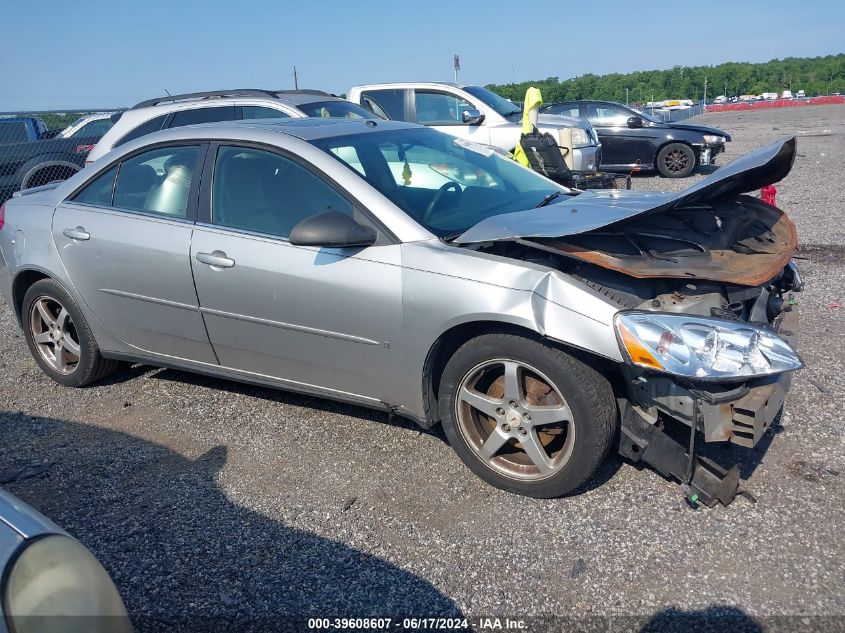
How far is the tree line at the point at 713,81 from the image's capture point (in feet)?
235

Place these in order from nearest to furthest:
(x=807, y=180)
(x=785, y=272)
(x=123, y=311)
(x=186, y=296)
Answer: (x=785, y=272), (x=186, y=296), (x=123, y=311), (x=807, y=180)

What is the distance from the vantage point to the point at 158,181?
14.6ft

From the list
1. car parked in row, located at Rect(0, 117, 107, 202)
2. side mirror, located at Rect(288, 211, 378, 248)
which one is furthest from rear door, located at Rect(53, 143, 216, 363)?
car parked in row, located at Rect(0, 117, 107, 202)

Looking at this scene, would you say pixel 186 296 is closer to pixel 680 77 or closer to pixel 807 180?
pixel 807 180

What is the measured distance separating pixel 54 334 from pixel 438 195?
9.27ft

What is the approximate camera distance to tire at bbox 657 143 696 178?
48.7 ft

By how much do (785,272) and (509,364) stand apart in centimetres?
163

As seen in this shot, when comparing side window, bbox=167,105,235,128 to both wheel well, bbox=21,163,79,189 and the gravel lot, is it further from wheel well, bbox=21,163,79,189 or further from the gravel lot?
the gravel lot

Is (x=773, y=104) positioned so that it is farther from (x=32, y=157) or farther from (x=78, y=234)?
(x=78, y=234)

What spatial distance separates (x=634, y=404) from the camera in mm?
3260

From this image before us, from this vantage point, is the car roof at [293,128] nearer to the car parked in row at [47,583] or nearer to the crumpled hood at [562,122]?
the car parked in row at [47,583]

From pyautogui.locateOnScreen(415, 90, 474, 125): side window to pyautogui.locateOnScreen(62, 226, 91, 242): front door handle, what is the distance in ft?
26.6

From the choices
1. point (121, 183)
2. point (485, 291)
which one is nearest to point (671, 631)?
point (485, 291)

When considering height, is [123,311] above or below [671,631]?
above
